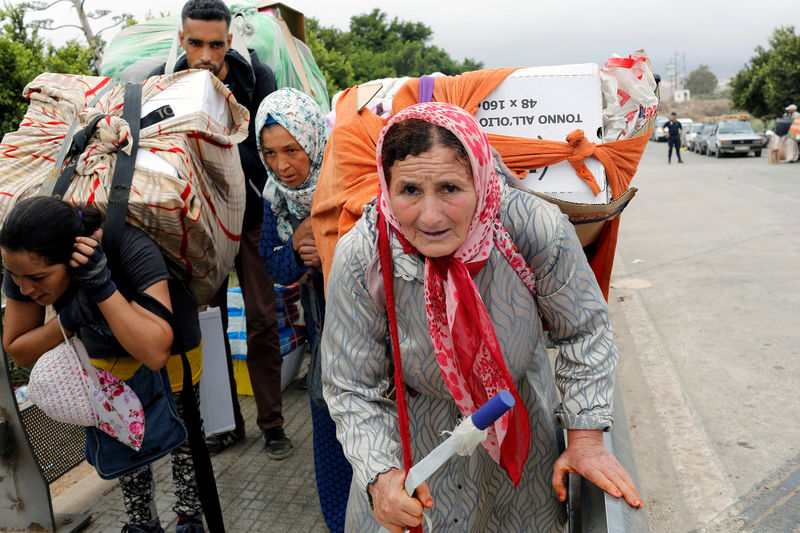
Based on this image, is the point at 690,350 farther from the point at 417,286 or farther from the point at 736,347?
the point at 417,286

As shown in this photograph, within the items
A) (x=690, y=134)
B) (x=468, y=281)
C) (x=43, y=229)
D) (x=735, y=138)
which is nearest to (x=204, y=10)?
(x=43, y=229)

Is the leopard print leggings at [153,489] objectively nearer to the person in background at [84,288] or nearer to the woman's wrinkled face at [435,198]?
the person in background at [84,288]

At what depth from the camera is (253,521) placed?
10.2 feet

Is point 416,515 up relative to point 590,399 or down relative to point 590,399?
down

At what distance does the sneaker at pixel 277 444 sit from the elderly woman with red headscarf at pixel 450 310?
193 centimetres

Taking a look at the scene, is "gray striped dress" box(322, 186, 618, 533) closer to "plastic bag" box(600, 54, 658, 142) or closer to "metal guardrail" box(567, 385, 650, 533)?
"metal guardrail" box(567, 385, 650, 533)

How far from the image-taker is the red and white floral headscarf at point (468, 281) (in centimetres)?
155

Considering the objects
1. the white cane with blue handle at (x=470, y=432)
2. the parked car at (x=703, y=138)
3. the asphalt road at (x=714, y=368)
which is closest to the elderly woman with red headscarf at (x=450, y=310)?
the white cane with blue handle at (x=470, y=432)

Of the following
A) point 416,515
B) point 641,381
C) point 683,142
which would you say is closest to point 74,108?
point 416,515

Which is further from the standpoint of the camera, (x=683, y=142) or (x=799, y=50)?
(x=683, y=142)

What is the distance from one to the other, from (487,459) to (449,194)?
85cm

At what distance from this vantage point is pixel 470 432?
137 cm

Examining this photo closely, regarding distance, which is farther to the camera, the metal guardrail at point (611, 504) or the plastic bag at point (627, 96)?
the plastic bag at point (627, 96)

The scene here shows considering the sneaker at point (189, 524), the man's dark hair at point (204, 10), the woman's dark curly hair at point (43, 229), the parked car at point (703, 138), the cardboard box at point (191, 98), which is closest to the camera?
the woman's dark curly hair at point (43, 229)
